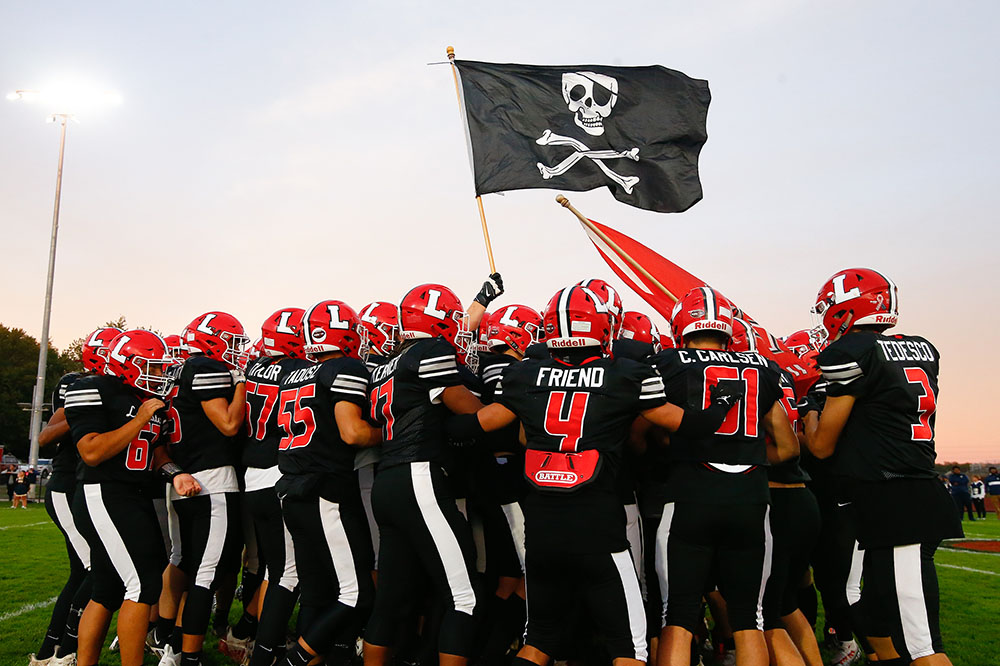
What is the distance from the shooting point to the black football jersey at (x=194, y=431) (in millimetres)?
6477

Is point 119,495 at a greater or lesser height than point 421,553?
greater

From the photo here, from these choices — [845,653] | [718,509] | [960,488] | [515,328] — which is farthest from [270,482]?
[960,488]

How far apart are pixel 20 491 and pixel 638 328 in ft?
87.1

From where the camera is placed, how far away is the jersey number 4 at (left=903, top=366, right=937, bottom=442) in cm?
486

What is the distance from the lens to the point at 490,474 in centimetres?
608

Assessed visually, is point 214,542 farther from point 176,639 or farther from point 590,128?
point 590,128

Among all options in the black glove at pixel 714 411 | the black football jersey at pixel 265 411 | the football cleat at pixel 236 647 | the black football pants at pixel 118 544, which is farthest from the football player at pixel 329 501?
the black glove at pixel 714 411

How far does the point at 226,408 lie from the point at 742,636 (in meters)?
4.34

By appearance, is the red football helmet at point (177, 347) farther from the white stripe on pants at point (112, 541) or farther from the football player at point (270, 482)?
the white stripe on pants at point (112, 541)

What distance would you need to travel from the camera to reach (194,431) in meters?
6.57

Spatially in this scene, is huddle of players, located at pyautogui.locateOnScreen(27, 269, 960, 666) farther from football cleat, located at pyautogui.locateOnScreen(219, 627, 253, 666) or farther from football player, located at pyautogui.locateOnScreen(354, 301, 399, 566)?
football player, located at pyautogui.locateOnScreen(354, 301, 399, 566)

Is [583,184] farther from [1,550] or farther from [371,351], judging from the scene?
[1,550]

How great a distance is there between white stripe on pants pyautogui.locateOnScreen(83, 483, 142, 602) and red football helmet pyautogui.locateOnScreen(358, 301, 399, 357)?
2610mm

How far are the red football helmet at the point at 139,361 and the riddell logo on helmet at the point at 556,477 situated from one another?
3.42 m
